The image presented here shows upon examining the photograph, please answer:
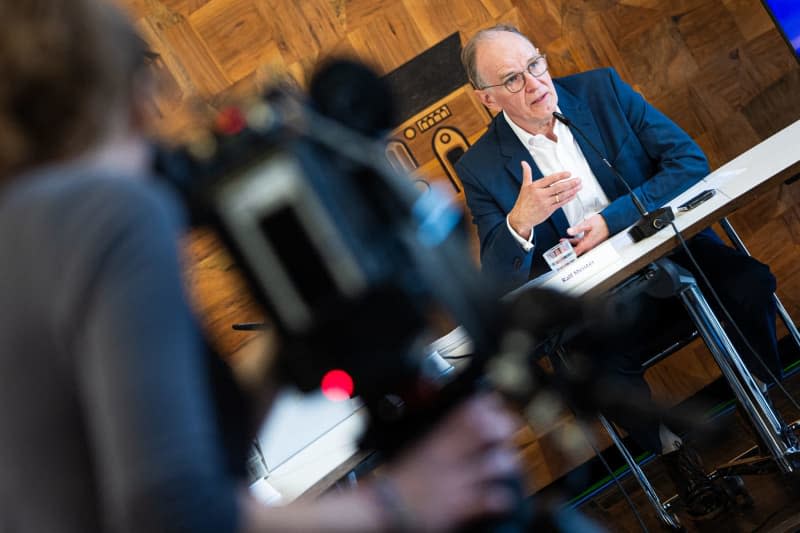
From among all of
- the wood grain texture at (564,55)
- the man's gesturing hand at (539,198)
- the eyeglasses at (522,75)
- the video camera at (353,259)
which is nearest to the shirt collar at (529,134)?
the eyeglasses at (522,75)

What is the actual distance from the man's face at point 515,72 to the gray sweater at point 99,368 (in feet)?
8.36

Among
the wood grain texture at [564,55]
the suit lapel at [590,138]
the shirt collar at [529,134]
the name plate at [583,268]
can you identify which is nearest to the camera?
the name plate at [583,268]

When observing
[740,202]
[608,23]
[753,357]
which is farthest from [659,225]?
[608,23]


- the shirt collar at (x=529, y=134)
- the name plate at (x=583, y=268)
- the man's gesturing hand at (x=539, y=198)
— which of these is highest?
the shirt collar at (x=529, y=134)

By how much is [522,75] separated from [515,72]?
1.1 inches

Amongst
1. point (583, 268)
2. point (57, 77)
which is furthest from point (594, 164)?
point (57, 77)

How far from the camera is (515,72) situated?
2967 mm

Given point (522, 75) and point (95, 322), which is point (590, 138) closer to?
point (522, 75)

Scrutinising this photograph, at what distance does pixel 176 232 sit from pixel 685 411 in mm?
388

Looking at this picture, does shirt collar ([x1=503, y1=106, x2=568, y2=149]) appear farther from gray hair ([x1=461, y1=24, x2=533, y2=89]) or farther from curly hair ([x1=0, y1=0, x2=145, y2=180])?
curly hair ([x1=0, y1=0, x2=145, y2=180])

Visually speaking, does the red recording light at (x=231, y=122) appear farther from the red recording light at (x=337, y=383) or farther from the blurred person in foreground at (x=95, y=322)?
the red recording light at (x=337, y=383)

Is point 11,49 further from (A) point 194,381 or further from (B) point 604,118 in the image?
(B) point 604,118

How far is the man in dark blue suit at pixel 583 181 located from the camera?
251 centimetres

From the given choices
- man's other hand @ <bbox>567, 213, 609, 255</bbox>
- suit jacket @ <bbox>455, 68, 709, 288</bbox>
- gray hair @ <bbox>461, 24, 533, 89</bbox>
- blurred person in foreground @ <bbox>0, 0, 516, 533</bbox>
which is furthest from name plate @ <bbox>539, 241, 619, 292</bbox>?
blurred person in foreground @ <bbox>0, 0, 516, 533</bbox>
